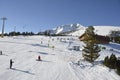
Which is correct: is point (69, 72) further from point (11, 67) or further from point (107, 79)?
point (11, 67)

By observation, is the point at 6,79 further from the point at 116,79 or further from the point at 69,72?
the point at 116,79

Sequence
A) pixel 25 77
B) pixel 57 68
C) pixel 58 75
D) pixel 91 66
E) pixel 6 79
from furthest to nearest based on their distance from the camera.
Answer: pixel 91 66, pixel 57 68, pixel 58 75, pixel 25 77, pixel 6 79

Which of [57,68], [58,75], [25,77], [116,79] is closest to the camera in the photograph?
[25,77]

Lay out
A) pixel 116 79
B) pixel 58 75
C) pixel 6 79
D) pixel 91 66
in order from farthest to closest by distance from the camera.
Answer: pixel 91 66 → pixel 116 79 → pixel 58 75 → pixel 6 79

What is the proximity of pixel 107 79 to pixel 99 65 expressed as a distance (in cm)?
797

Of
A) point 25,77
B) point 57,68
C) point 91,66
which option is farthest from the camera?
point 91,66

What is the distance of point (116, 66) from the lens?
40875 mm

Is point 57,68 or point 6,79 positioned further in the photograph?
point 57,68

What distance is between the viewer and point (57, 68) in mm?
39375

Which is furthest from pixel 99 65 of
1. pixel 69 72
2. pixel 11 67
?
pixel 11 67

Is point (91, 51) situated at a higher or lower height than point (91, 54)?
higher

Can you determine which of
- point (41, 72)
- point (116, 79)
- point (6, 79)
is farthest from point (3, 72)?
point (116, 79)

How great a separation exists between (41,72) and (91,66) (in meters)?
12.9

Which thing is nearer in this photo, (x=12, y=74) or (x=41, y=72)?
(x=12, y=74)
